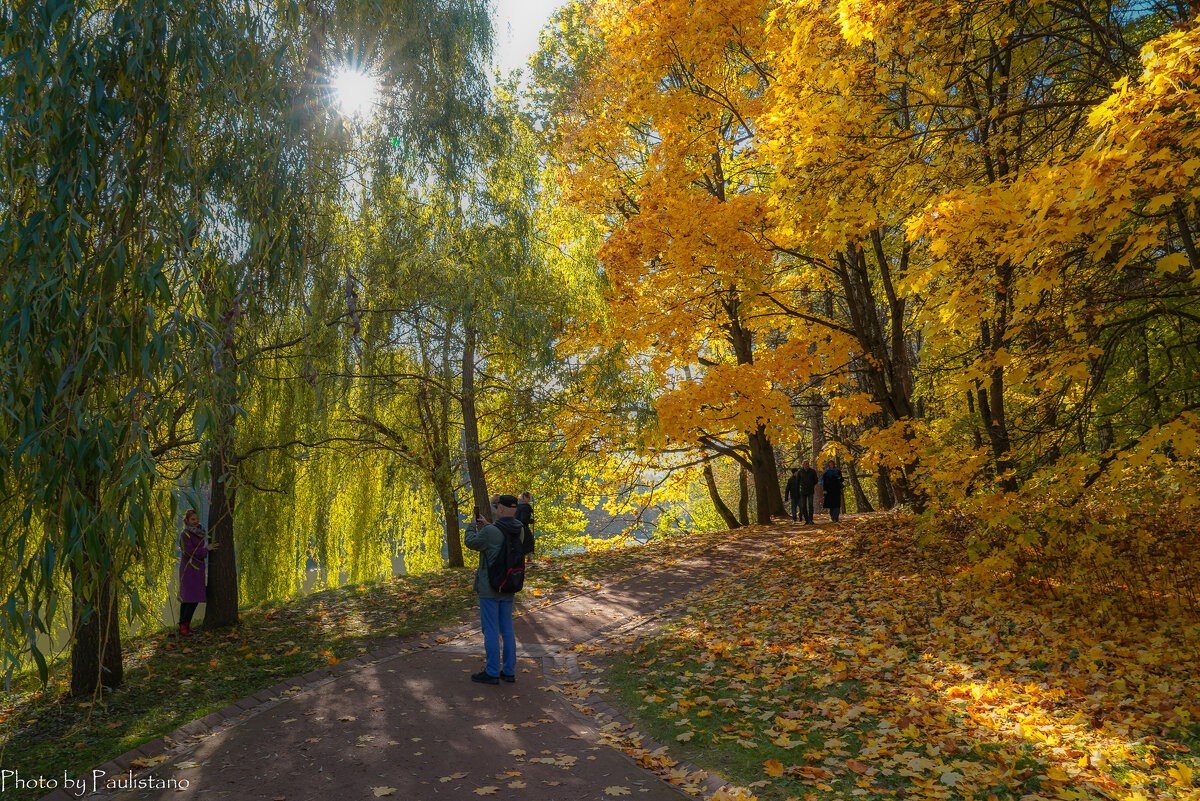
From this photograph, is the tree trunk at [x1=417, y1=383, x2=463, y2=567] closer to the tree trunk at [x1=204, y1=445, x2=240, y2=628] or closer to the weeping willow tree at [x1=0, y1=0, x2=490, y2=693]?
the tree trunk at [x1=204, y1=445, x2=240, y2=628]

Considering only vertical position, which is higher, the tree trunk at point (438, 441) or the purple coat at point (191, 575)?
the tree trunk at point (438, 441)

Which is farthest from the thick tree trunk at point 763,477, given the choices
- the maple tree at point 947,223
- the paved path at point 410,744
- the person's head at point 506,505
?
the person's head at point 506,505

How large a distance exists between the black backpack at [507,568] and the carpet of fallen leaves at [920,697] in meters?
1.13

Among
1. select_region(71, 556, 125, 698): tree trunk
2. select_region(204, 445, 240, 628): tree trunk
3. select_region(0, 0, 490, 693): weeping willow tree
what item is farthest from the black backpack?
select_region(204, 445, 240, 628): tree trunk

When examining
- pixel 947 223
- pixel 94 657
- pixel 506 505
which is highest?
pixel 947 223

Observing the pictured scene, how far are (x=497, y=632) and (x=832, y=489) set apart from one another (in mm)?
11403

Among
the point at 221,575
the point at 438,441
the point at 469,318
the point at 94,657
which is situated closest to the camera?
the point at 94,657

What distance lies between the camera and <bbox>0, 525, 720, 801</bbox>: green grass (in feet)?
17.8

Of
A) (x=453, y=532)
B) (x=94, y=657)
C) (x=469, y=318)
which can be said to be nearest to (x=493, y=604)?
(x=94, y=657)

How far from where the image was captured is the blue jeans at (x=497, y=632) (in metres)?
6.65

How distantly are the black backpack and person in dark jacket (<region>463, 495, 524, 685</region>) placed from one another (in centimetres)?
3

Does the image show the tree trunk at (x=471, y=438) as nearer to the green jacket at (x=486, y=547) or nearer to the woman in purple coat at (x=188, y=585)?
the woman in purple coat at (x=188, y=585)

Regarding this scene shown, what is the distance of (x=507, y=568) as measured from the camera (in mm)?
6641

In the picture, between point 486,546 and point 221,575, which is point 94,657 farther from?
point 486,546
